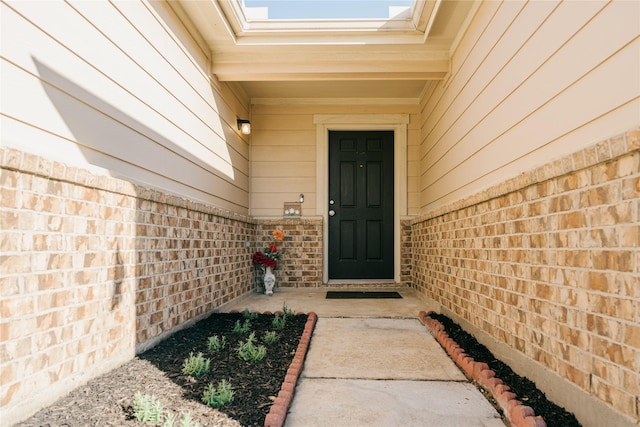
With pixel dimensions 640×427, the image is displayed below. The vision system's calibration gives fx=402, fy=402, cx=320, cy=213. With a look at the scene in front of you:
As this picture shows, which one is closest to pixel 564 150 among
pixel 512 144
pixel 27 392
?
pixel 512 144

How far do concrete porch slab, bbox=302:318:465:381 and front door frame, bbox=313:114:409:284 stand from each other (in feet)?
6.73

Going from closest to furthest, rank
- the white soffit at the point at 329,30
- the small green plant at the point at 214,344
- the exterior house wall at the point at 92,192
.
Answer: the exterior house wall at the point at 92,192 → the small green plant at the point at 214,344 → the white soffit at the point at 329,30

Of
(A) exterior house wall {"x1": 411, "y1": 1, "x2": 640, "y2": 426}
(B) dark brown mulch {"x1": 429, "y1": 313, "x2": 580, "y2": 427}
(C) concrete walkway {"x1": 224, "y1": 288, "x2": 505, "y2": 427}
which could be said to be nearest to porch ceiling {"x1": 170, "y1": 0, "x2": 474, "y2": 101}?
(A) exterior house wall {"x1": 411, "y1": 1, "x2": 640, "y2": 426}

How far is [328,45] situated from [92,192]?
273 cm

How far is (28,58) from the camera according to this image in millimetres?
1689

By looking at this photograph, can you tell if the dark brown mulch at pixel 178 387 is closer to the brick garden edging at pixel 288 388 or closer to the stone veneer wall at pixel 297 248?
the brick garden edging at pixel 288 388

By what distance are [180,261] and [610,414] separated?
2.70 meters

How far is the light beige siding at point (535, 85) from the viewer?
1.48m

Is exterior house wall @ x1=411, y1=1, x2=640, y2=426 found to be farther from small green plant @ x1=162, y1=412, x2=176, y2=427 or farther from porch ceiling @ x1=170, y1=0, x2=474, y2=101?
small green plant @ x1=162, y1=412, x2=176, y2=427

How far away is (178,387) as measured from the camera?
1.96 metres

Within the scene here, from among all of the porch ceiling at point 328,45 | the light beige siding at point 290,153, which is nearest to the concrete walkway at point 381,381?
the light beige siding at point 290,153

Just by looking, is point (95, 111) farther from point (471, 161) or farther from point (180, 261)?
point (471, 161)

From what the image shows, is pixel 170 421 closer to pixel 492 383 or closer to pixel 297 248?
pixel 492 383

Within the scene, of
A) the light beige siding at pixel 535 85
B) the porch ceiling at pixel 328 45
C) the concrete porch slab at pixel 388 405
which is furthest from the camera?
the porch ceiling at pixel 328 45
